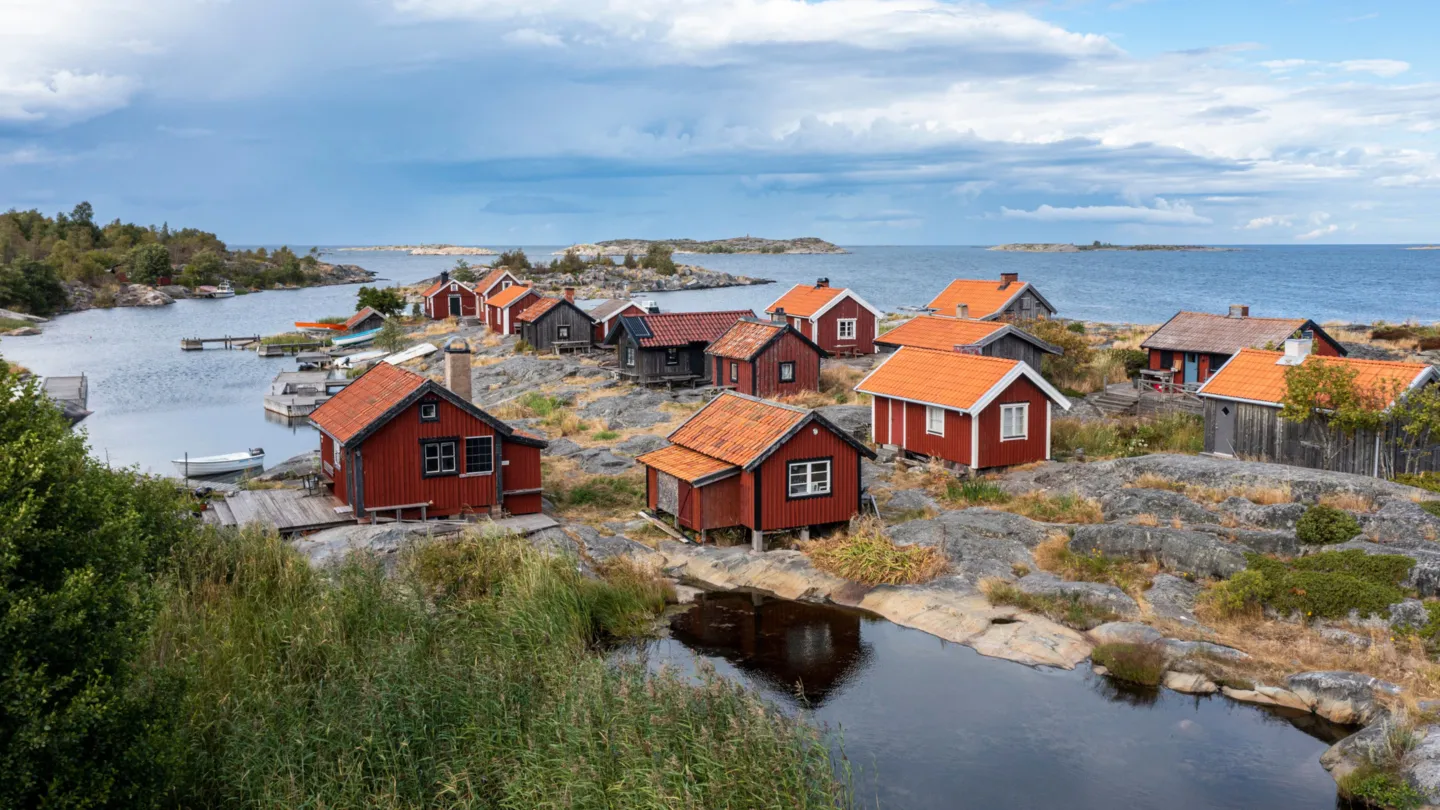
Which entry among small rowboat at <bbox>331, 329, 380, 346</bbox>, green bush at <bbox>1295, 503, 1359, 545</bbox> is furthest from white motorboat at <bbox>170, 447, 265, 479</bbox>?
small rowboat at <bbox>331, 329, 380, 346</bbox>

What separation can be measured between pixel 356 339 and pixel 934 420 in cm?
6441

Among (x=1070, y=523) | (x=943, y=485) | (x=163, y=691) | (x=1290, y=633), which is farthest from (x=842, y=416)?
(x=163, y=691)

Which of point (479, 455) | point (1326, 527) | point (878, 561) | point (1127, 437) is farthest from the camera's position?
point (1127, 437)

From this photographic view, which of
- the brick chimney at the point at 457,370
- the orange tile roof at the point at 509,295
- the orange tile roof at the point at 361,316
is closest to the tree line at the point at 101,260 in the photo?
the orange tile roof at the point at 361,316

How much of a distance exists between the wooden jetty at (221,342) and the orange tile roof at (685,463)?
72519 mm

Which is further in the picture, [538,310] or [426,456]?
[538,310]

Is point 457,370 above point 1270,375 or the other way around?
above

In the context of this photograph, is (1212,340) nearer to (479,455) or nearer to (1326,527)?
(1326,527)

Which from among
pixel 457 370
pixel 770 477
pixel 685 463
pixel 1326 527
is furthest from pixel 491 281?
pixel 1326 527

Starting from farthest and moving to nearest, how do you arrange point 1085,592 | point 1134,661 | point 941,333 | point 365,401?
point 941,333 < point 365,401 < point 1085,592 < point 1134,661

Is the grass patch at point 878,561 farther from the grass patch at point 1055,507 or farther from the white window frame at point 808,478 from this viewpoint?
the grass patch at point 1055,507

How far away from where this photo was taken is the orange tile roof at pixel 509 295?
7906cm

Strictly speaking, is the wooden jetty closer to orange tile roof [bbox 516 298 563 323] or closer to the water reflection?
orange tile roof [bbox 516 298 563 323]

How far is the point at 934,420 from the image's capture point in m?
36.6
